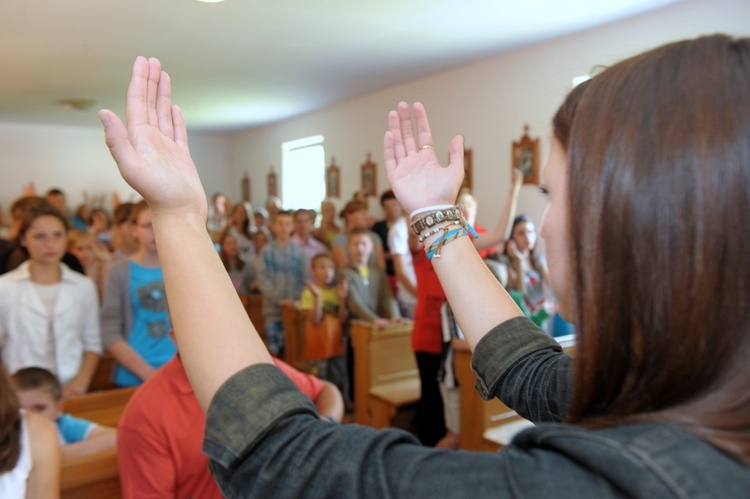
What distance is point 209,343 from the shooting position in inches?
26.8

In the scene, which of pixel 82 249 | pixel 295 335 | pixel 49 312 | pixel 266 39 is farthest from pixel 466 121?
pixel 49 312

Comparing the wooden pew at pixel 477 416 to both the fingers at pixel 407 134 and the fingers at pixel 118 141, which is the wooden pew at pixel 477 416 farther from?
the fingers at pixel 118 141

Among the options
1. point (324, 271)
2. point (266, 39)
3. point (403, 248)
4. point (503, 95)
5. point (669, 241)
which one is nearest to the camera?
point (669, 241)

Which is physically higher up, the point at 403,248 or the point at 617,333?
the point at 617,333

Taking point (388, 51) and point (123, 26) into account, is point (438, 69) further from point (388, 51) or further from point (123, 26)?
point (123, 26)

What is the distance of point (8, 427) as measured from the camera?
1.61 m

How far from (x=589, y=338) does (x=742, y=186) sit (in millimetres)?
203

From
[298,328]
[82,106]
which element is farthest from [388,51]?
[82,106]

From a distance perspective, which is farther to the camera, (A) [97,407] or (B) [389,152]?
(A) [97,407]

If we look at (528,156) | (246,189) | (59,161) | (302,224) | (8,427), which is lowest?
(8,427)

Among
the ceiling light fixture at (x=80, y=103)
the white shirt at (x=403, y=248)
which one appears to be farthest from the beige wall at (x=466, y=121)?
the ceiling light fixture at (x=80, y=103)

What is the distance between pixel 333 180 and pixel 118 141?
9.42 meters

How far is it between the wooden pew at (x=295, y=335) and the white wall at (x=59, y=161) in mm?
8390

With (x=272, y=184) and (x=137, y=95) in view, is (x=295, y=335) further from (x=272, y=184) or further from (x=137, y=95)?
(x=272, y=184)
